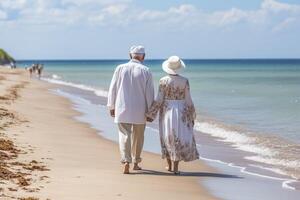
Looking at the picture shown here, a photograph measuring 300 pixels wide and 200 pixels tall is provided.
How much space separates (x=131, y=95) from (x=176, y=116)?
2.40 ft

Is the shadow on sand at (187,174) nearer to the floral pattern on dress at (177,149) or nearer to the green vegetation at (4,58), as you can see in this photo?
the floral pattern on dress at (177,149)

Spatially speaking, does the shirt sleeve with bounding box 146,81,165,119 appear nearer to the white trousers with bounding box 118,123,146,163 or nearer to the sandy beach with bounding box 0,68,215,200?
the white trousers with bounding box 118,123,146,163

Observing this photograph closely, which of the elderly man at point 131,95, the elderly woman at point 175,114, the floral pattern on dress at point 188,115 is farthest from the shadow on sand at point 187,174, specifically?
the floral pattern on dress at point 188,115

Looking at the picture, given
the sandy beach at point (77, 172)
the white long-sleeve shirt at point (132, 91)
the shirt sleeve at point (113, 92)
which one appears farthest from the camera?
the shirt sleeve at point (113, 92)

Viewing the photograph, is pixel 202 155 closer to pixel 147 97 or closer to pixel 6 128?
pixel 147 97

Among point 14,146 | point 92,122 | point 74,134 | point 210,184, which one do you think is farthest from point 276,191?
point 92,122

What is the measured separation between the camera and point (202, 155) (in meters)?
12.0

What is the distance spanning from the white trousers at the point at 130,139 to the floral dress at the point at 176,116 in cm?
30

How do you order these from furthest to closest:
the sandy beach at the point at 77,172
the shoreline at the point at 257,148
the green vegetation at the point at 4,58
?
the green vegetation at the point at 4,58
the shoreline at the point at 257,148
the sandy beach at the point at 77,172

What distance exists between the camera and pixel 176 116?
9414mm

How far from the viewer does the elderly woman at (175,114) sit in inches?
371

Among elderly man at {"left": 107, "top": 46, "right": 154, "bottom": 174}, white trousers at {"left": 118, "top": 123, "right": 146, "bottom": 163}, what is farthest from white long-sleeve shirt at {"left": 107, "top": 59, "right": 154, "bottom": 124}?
white trousers at {"left": 118, "top": 123, "right": 146, "bottom": 163}

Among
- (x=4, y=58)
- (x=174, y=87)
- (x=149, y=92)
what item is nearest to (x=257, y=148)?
(x=174, y=87)

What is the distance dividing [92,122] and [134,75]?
860 cm
